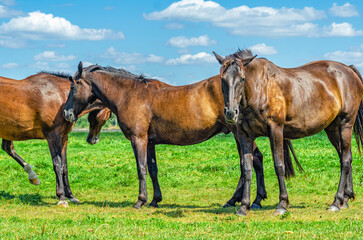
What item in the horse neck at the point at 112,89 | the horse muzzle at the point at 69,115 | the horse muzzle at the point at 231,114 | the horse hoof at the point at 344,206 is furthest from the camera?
the horse neck at the point at 112,89

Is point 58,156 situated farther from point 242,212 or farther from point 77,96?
point 242,212

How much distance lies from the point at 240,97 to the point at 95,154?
1086 cm

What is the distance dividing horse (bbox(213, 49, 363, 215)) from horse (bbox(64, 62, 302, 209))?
1.01 meters

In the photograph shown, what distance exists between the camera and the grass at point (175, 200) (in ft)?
22.0

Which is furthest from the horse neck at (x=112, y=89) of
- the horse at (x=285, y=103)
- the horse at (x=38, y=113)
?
the horse at (x=285, y=103)

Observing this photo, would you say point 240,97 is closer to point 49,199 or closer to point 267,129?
point 267,129

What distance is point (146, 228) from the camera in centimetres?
702

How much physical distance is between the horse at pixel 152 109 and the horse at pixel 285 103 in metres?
1.01

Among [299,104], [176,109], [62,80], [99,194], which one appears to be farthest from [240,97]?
[99,194]

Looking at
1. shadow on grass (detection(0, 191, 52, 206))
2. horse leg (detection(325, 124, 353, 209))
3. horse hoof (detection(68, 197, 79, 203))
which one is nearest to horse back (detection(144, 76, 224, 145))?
horse leg (detection(325, 124, 353, 209))

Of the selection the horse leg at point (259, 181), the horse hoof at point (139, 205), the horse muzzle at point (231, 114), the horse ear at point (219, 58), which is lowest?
the horse hoof at point (139, 205)

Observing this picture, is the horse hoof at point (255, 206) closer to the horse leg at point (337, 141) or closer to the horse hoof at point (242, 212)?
the horse hoof at point (242, 212)

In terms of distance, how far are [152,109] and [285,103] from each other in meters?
2.88

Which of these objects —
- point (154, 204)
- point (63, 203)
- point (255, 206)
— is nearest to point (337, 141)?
point (255, 206)
